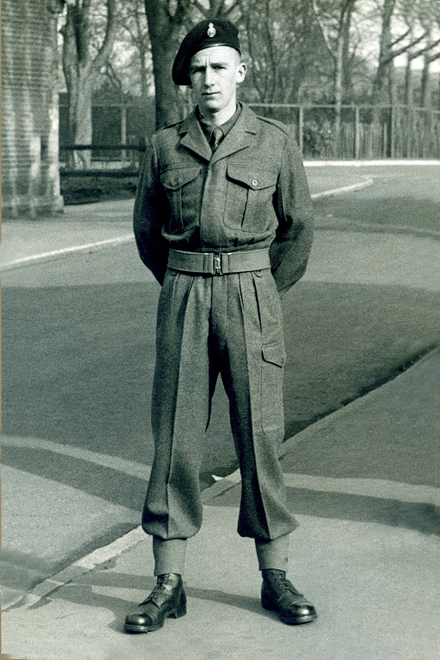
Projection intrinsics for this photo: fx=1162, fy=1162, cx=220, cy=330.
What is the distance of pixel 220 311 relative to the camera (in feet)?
12.6

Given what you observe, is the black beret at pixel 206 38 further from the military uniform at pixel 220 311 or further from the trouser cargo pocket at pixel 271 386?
the trouser cargo pocket at pixel 271 386

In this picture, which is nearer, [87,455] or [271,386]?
[271,386]

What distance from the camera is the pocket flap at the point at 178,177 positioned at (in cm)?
383

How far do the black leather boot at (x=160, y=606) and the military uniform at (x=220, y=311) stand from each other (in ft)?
0.15

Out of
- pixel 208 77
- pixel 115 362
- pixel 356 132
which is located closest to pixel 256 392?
pixel 208 77

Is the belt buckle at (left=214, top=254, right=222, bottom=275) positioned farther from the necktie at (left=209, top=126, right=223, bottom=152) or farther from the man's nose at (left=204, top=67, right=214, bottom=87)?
the man's nose at (left=204, top=67, right=214, bottom=87)

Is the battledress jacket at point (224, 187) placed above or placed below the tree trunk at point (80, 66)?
below

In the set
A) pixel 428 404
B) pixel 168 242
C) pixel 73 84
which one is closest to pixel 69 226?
pixel 428 404

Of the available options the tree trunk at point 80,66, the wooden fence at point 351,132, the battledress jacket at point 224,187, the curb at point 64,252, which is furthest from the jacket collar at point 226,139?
the wooden fence at point 351,132

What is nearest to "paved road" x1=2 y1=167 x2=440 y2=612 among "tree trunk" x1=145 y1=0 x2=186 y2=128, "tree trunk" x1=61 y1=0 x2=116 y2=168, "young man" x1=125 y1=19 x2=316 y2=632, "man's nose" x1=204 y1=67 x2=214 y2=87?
"young man" x1=125 y1=19 x2=316 y2=632

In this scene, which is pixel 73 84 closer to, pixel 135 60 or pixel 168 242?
pixel 135 60

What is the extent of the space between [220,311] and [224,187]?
0.41 m

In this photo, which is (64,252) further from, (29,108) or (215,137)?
(215,137)

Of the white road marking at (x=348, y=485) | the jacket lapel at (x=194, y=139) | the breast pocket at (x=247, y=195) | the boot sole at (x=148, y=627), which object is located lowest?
the white road marking at (x=348, y=485)
